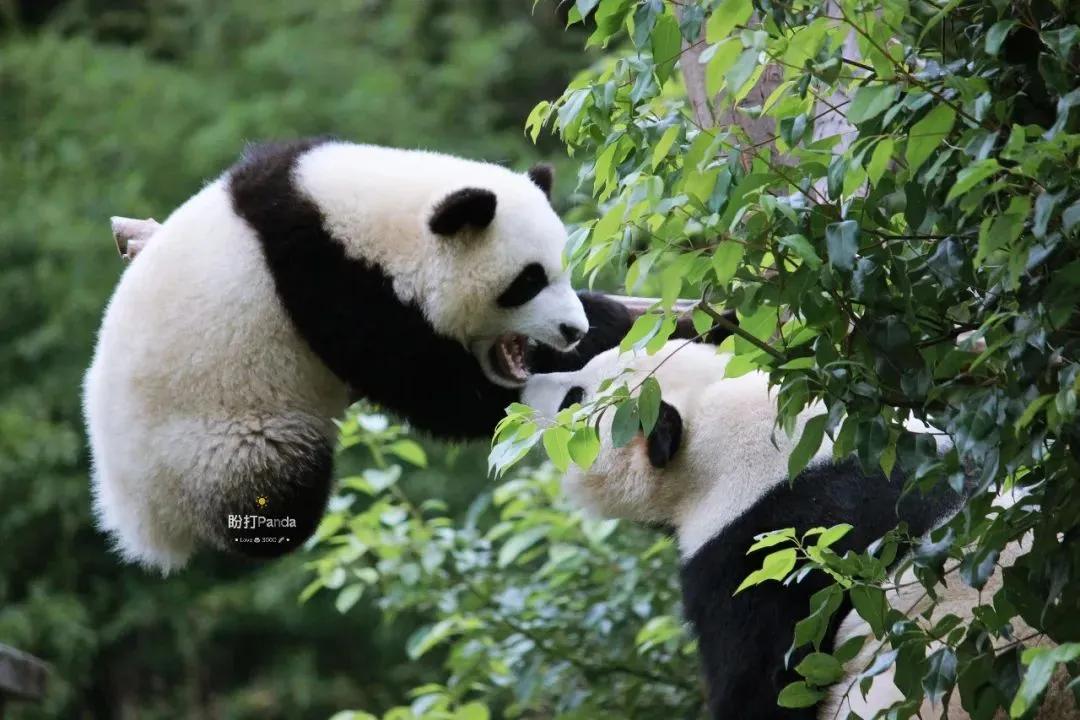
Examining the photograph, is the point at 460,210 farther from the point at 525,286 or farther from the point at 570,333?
the point at 570,333

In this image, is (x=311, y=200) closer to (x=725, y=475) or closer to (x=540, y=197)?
(x=540, y=197)

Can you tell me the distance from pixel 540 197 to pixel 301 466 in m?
0.86

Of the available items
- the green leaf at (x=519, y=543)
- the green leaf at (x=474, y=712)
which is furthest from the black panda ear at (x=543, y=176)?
the green leaf at (x=474, y=712)

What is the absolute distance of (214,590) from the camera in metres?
7.53

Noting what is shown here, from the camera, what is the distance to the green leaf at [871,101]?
1.42 metres

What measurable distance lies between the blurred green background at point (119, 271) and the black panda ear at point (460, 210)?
4160mm

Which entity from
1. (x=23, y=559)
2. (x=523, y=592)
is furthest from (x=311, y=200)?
(x=23, y=559)

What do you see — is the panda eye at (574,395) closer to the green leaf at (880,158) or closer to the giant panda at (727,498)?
the giant panda at (727,498)

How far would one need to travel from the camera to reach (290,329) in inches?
109

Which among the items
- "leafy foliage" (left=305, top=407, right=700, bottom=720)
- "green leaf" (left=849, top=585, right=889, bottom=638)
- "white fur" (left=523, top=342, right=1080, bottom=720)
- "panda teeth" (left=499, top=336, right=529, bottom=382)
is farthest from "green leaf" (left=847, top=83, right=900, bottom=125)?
"leafy foliage" (left=305, top=407, right=700, bottom=720)

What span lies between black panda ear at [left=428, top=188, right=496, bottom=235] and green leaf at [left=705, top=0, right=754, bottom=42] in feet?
4.48

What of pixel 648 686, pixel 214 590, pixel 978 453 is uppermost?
pixel 978 453

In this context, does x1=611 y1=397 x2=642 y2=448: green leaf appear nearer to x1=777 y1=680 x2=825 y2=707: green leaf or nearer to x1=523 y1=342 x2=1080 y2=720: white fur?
x1=777 y1=680 x2=825 y2=707: green leaf

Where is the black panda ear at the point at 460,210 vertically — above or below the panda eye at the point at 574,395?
above
